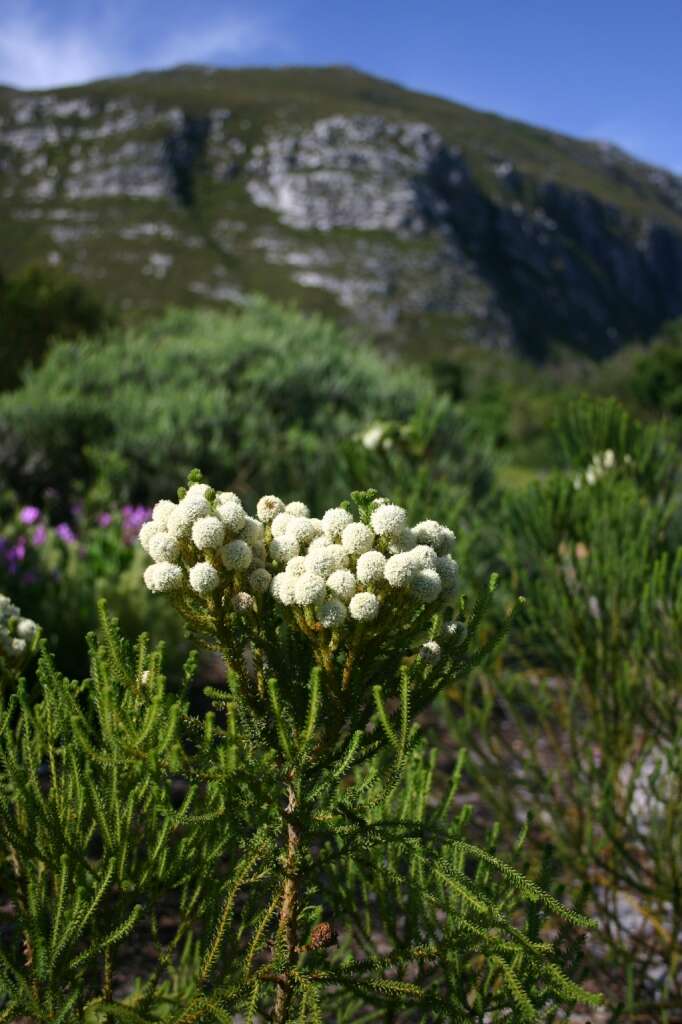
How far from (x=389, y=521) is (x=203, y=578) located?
10.2 inches

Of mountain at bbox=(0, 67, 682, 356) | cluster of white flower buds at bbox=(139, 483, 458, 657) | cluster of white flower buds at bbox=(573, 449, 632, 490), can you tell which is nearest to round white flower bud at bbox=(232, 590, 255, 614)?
cluster of white flower buds at bbox=(139, 483, 458, 657)

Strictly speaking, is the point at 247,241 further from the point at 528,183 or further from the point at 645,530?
the point at 645,530

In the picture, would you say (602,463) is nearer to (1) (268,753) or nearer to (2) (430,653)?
(2) (430,653)

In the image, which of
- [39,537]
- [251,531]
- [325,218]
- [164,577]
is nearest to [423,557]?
[251,531]

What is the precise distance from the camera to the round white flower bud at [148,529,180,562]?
1.16 metres

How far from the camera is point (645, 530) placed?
2.89 m

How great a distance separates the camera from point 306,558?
1.13m

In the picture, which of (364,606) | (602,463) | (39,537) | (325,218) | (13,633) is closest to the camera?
(364,606)

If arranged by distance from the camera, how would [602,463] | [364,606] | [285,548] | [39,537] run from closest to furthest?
[364,606] → [285,548] → [602,463] → [39,537]

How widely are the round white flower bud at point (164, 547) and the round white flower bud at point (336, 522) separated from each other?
21 cm

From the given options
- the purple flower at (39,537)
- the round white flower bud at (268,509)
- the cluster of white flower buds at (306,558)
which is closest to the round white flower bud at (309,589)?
the cluster of white flower buds at (306,558)

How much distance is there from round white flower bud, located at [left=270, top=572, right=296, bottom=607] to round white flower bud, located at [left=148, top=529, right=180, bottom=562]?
149 mm

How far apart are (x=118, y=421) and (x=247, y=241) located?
12111cm

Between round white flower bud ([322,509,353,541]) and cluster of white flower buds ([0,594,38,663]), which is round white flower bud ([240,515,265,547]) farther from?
cluster of white flower buds ([0,594,38,663])
